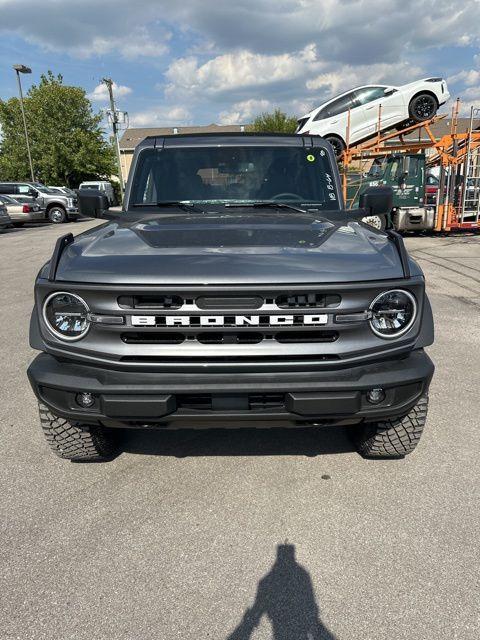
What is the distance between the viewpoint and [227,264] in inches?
84.4

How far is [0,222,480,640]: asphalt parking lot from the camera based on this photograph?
6.18 feet

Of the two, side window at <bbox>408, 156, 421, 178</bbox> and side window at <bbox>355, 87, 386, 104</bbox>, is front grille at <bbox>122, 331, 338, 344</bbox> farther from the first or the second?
side window at <bbox>355, 87, 386, 104</bbox>

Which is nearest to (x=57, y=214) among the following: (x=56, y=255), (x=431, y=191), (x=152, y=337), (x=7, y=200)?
(x=7, y=200)

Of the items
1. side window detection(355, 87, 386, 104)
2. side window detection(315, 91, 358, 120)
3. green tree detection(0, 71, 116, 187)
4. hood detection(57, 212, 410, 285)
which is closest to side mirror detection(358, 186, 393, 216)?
hood detection(57, 212, 410, 285)

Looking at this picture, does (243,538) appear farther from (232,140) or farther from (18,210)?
(18,210)

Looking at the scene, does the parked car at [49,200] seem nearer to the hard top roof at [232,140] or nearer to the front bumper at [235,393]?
the hard top roof at [232,140]

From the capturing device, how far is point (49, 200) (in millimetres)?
22234

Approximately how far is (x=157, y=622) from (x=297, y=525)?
81 centimetres

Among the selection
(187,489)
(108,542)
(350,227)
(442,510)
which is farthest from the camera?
(350,227)

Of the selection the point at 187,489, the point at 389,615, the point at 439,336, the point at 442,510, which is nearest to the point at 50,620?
the point at 187,489

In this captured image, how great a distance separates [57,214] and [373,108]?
49.5 feet

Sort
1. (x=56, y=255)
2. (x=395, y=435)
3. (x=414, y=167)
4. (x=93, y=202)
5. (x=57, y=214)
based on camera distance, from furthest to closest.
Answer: (x=57, y=214) → (x=414, y=167) → (x=93, y=202) → (x=395, y=435) → (x=56, y=255)

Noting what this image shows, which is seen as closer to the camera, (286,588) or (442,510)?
(286,588)

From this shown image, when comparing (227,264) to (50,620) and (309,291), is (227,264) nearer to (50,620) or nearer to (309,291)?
(309,291)
